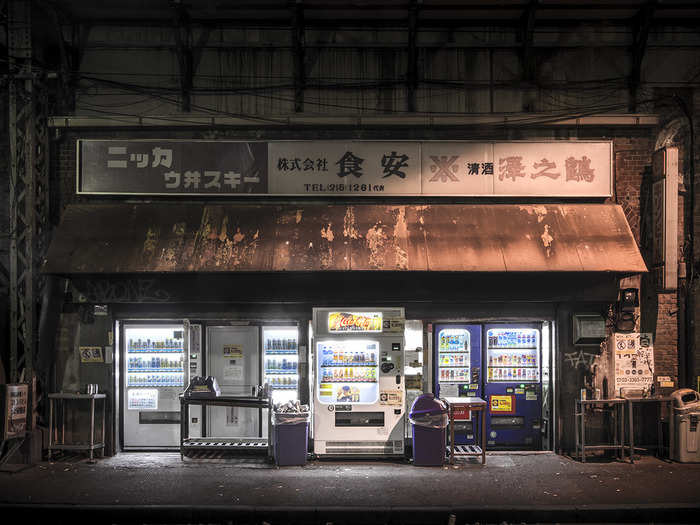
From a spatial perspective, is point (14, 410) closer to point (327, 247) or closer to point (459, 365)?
point (327, 247)

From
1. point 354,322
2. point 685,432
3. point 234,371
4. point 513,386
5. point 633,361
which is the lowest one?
point 685,432

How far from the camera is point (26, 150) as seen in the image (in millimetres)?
11086

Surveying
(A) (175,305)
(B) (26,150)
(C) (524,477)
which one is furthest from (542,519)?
(B) (26,150)

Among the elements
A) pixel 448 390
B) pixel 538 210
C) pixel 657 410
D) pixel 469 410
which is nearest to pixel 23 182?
pixel 448 390

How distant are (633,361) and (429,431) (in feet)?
13.8

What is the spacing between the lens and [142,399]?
1134cm

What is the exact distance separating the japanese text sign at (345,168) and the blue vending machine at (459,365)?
2713 mm

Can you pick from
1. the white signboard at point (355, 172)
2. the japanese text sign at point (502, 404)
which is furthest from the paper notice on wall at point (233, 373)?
the japanese text sign at point (502, 404)

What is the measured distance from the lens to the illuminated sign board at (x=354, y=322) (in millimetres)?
10789

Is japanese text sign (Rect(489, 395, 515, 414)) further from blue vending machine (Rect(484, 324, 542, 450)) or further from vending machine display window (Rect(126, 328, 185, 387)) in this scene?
vending machine display window (Rect(126, 328, 185, 387))

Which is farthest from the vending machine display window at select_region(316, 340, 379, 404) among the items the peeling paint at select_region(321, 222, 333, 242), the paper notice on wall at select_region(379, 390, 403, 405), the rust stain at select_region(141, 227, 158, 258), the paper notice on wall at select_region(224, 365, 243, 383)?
the rust stain at select_region(141, 227, 158, 258)

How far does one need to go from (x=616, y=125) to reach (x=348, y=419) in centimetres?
758

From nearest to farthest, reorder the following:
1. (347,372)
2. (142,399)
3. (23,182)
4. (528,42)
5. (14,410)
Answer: (14,410) → (347,372) → (23,182) → (528,42) → (142,399)

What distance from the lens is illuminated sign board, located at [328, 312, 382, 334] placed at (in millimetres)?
10789
